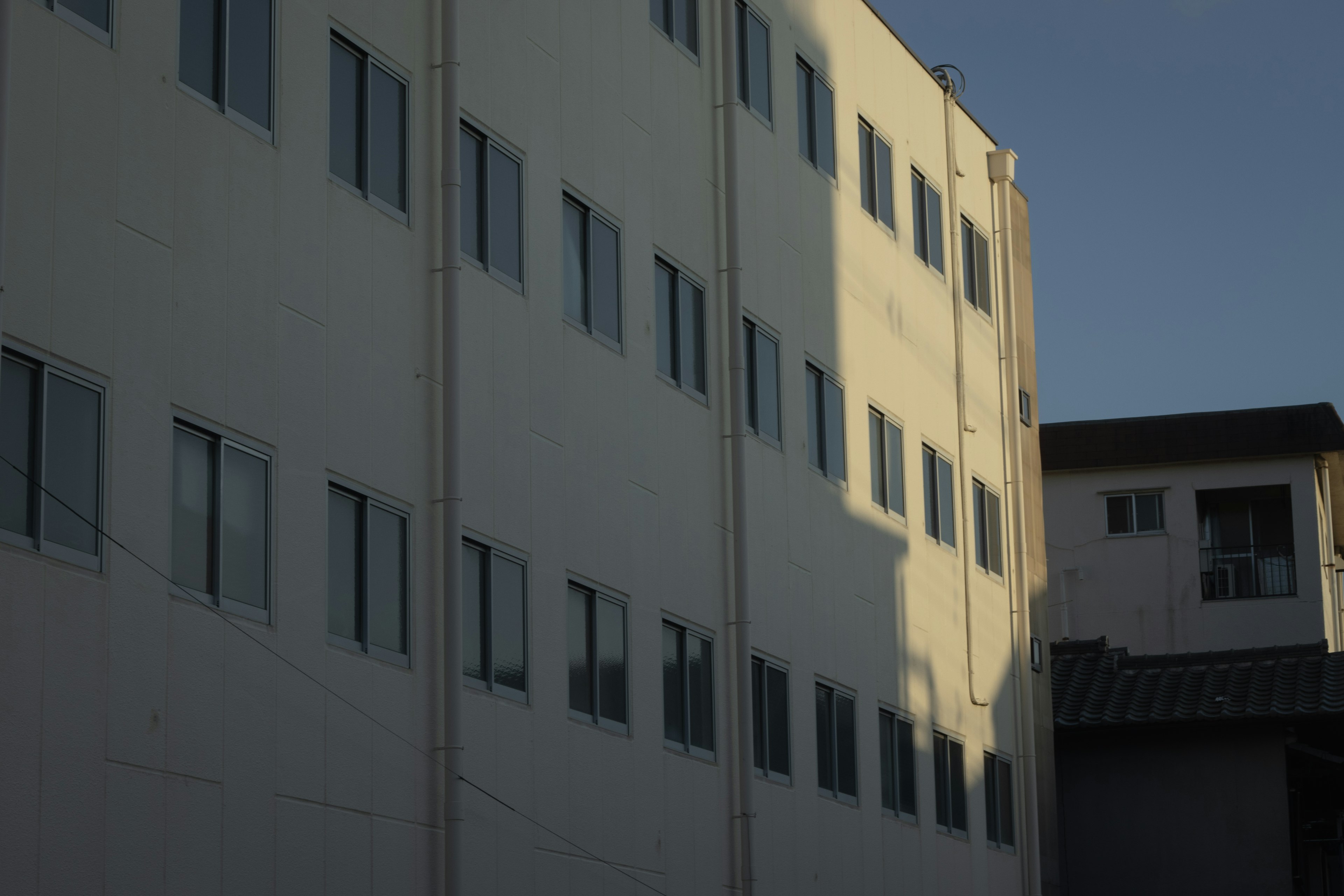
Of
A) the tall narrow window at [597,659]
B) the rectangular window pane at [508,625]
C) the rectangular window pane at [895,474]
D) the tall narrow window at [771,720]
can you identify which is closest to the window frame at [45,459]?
the rectangular window pane at [508,625]

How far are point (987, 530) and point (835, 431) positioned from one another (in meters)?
6.41

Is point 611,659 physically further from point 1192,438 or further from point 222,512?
point 1192,438

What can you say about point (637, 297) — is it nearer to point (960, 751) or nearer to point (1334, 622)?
point (960, 751)

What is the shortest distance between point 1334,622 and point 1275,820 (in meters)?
16.1

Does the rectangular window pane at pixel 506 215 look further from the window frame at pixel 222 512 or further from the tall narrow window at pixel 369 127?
the window frame at pixel 222 512

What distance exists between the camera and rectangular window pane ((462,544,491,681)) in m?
15.1

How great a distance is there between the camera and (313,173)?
45.6 ft

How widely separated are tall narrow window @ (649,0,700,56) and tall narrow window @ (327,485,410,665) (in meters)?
7.63

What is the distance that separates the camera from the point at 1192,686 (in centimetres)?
3073

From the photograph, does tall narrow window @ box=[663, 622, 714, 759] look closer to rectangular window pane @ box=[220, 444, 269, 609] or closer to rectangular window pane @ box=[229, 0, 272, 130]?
rectangular window pane @ box=[220, 444, 269, 609]

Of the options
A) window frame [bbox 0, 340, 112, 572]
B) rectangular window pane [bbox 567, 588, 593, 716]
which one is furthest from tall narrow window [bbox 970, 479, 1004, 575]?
window frame [bbox 0, 340, 112, 572]

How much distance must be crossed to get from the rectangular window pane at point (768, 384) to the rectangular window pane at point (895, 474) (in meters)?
3.54

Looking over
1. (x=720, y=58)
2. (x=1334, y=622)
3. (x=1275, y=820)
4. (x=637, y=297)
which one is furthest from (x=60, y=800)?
(x=1334, y=622)

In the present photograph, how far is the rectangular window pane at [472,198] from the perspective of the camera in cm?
1589
